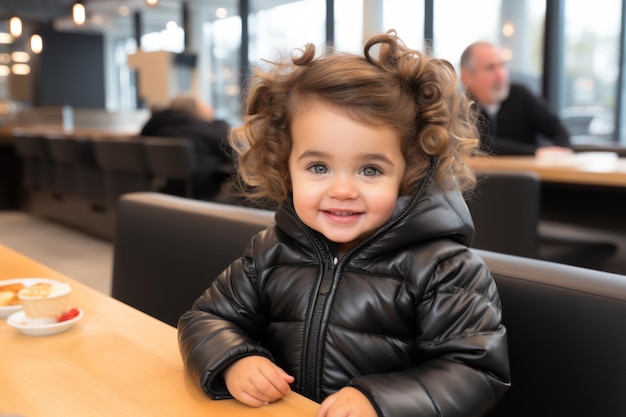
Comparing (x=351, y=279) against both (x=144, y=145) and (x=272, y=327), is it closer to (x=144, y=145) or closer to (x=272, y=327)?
(x=272, y=327)

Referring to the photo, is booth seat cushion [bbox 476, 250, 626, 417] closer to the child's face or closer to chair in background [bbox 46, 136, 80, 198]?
the child's face

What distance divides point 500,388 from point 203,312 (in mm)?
477

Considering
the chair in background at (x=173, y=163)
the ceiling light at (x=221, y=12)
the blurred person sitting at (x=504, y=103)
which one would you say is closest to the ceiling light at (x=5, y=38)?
the ceiling light at (x=221, y=12)

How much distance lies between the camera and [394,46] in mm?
1062

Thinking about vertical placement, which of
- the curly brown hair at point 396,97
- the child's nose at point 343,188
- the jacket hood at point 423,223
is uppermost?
the curly brown hair at point 396,97

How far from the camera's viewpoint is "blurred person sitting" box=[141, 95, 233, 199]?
4676 mm

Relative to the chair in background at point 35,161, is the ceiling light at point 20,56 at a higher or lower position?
higher

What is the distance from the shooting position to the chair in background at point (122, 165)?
4.76m

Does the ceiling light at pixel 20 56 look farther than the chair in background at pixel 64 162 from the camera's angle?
Yes

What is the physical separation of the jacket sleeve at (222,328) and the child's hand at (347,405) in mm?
162

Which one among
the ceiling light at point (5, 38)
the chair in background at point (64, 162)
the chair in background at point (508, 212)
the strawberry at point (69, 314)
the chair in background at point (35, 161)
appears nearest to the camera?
the strawberry at point (69, 314)

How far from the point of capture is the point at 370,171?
1.00 metres

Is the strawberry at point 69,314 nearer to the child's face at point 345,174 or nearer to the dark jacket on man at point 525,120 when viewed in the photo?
the child's face at point 345,174

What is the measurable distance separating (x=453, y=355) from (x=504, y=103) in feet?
10.5
